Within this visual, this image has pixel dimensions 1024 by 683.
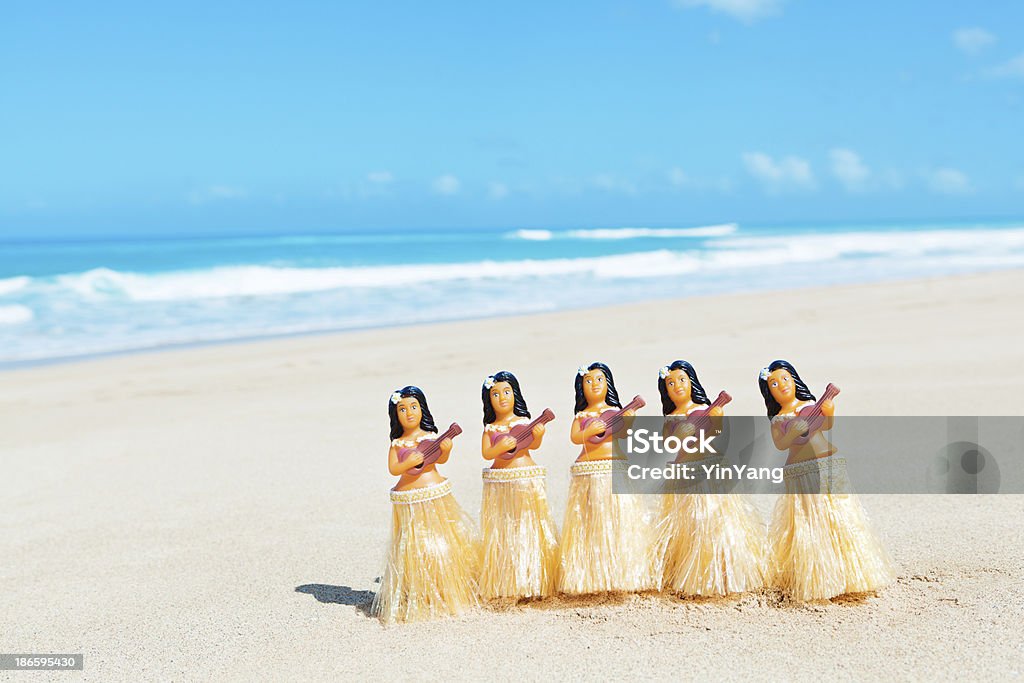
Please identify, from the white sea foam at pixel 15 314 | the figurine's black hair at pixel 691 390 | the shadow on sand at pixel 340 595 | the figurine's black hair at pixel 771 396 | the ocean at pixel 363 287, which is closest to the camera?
the figurine's black hair at pixel 771 396

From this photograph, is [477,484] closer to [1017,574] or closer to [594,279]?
[1017,574]

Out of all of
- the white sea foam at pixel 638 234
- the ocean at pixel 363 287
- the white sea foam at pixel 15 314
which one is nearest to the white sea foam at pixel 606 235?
the white sea foam at pixel 638 234

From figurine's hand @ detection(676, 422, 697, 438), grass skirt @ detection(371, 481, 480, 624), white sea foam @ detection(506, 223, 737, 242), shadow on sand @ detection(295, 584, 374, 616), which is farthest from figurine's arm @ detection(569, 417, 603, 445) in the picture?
white sea foam @ detection(506, 223, 737, 242)

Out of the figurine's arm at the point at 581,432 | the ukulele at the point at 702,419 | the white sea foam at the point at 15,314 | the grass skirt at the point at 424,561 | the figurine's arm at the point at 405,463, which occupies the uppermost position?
the white sea foam at the point at 15,314

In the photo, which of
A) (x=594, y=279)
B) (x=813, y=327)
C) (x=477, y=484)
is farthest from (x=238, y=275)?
(x=477, y=484)

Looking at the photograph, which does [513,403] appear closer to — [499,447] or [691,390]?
[499,447]

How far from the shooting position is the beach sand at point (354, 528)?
3.94 meters

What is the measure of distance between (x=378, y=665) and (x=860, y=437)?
470 cm

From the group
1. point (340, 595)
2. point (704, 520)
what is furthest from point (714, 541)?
point (340, 595)

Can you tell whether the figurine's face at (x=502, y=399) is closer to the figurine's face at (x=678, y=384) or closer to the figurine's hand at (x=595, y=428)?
the figurine's hand at (x=595, y=428)

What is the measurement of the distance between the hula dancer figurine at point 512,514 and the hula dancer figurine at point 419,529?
19 cm

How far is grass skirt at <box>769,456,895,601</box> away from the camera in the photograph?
13.6 feet

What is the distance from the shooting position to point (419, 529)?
4328mm

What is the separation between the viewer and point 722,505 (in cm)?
427
